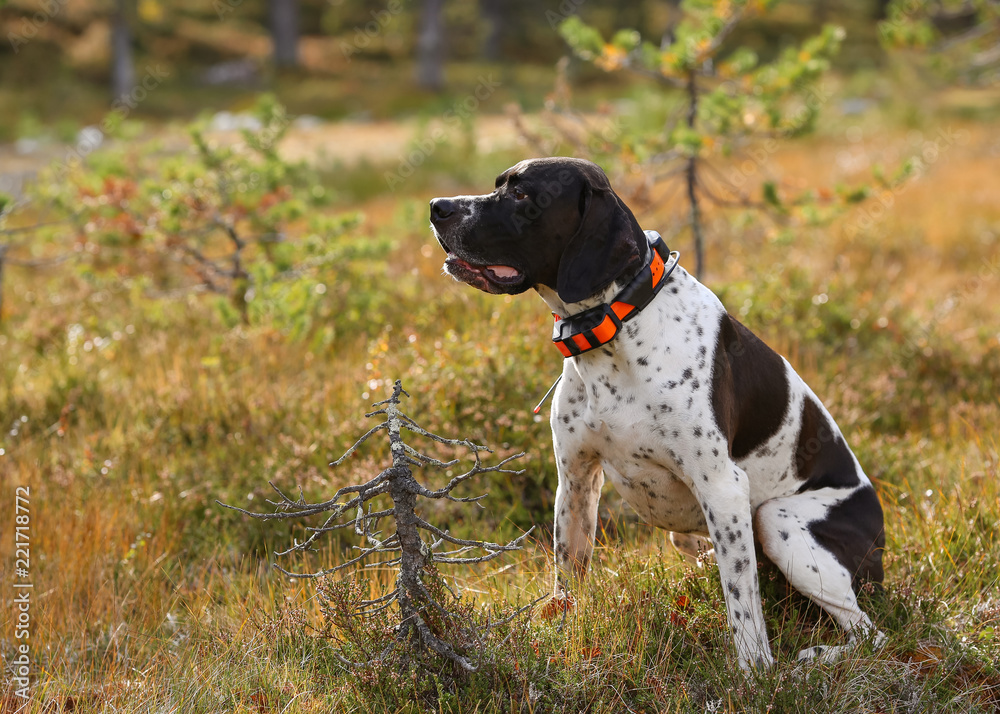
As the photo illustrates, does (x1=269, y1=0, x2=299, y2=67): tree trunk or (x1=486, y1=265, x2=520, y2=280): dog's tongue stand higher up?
(x1=269, y1=0, x2=299, y2=67): tree trunk

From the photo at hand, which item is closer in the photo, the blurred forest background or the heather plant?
the blurred forest background

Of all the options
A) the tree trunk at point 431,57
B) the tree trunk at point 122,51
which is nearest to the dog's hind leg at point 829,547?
the tree trunk at point 431,57

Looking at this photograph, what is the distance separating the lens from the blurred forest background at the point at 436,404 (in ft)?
8.87

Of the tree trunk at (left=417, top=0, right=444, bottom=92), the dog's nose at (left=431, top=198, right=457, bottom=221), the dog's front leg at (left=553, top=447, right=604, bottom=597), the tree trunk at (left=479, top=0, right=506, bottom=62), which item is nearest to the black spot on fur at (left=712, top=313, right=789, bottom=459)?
the dog's front leg at (left=553, top=447, right=604, bottom=597)

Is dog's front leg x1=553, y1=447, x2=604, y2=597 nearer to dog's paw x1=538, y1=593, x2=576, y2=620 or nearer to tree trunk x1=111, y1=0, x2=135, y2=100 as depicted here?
dog's paw x1=538, y1=593, x2=576, y2=620

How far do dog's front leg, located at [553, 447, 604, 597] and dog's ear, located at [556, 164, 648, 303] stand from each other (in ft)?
2.33

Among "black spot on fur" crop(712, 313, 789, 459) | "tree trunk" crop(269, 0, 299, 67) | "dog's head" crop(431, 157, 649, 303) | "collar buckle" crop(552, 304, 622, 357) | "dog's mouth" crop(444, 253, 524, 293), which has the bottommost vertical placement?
"black spot on fur" crop(712, 313, 789, 459)

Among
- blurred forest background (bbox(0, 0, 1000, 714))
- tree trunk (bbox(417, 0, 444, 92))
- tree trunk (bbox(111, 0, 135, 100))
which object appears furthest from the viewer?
tree trunk (bbox(417, 0, 444, 92))

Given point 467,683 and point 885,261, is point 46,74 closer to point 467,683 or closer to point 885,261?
point 885,261

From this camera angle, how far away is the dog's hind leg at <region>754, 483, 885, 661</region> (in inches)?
114

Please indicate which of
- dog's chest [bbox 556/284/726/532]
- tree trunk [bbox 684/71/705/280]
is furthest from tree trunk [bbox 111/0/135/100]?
dog's chest [bbox 556/284/726/532]

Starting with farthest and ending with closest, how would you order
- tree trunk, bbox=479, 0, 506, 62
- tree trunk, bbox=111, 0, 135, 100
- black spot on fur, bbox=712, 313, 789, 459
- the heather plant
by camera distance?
tree trunk, bbox=479, 0, 506, 62, tree trunk, bbox=111, 0, 135, 100, the heather plant, black spot on fur, bbox=712, 313, 789, 459

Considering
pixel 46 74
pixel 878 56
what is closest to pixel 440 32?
pixel 46 74

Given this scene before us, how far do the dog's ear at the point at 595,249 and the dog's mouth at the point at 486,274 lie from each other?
0.60 ft
